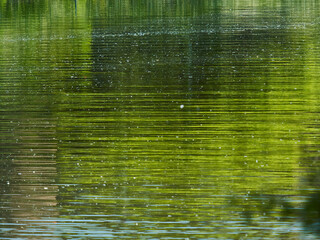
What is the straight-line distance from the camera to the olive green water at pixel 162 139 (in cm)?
662

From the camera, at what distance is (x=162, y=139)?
11156 mm

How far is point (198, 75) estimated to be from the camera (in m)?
18.7

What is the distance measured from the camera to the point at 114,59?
23.0 metres

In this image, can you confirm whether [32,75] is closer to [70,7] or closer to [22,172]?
[22,172]

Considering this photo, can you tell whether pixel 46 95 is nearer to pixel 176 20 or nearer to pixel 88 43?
pixel 88 43

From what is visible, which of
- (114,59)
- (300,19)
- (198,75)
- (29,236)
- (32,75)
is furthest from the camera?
(300,19)

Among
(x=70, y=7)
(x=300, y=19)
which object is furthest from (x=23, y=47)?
(x=70, y=7)

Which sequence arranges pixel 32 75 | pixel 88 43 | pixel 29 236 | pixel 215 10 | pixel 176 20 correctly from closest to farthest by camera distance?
pixel 29 236 → pixel 32 75 → pixel 88 43 → pixel 176 20 → pixel 215 10

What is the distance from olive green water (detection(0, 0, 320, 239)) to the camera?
662 centimetres

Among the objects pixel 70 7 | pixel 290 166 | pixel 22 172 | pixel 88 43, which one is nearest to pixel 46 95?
pixel 22 172

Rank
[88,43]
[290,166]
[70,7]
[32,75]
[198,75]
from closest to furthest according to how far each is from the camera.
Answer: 1. [290,166]
2. [198,75]
3. [32,75]
4. [88,43]
5. [70,7]

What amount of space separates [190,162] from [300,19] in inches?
1194

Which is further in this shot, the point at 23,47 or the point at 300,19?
the point at 300,19

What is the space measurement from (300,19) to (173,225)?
33.1m
